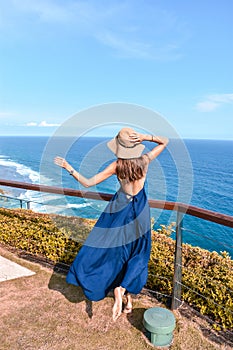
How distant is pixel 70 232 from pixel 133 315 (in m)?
1.51

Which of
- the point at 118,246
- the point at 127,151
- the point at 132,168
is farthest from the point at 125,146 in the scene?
the point at 118,246

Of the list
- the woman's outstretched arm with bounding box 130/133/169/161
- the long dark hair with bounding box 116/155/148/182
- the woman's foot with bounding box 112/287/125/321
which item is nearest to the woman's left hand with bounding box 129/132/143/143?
the woman's outstretched arm with bounding box 130/133/169/161

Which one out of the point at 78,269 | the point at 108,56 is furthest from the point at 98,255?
the point at 108,56

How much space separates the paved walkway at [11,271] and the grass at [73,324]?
0.14 m

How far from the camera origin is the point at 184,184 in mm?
2158

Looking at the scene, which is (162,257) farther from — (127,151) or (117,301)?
(127,151)

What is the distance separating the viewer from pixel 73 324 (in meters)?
2.31

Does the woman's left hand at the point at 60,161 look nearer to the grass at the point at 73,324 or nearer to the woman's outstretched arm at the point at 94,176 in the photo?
the woman's outstretched arm at the point at 94,176

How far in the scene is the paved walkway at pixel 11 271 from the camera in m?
3.04

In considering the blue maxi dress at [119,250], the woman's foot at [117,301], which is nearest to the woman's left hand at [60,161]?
the blue maxi dress at [119,250]

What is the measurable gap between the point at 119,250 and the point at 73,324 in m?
0.78

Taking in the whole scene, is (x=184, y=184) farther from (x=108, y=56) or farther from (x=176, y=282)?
(x=108, y=56)

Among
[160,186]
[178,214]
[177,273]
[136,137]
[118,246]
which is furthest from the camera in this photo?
[160,186]

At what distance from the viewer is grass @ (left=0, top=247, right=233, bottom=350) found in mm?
2080
